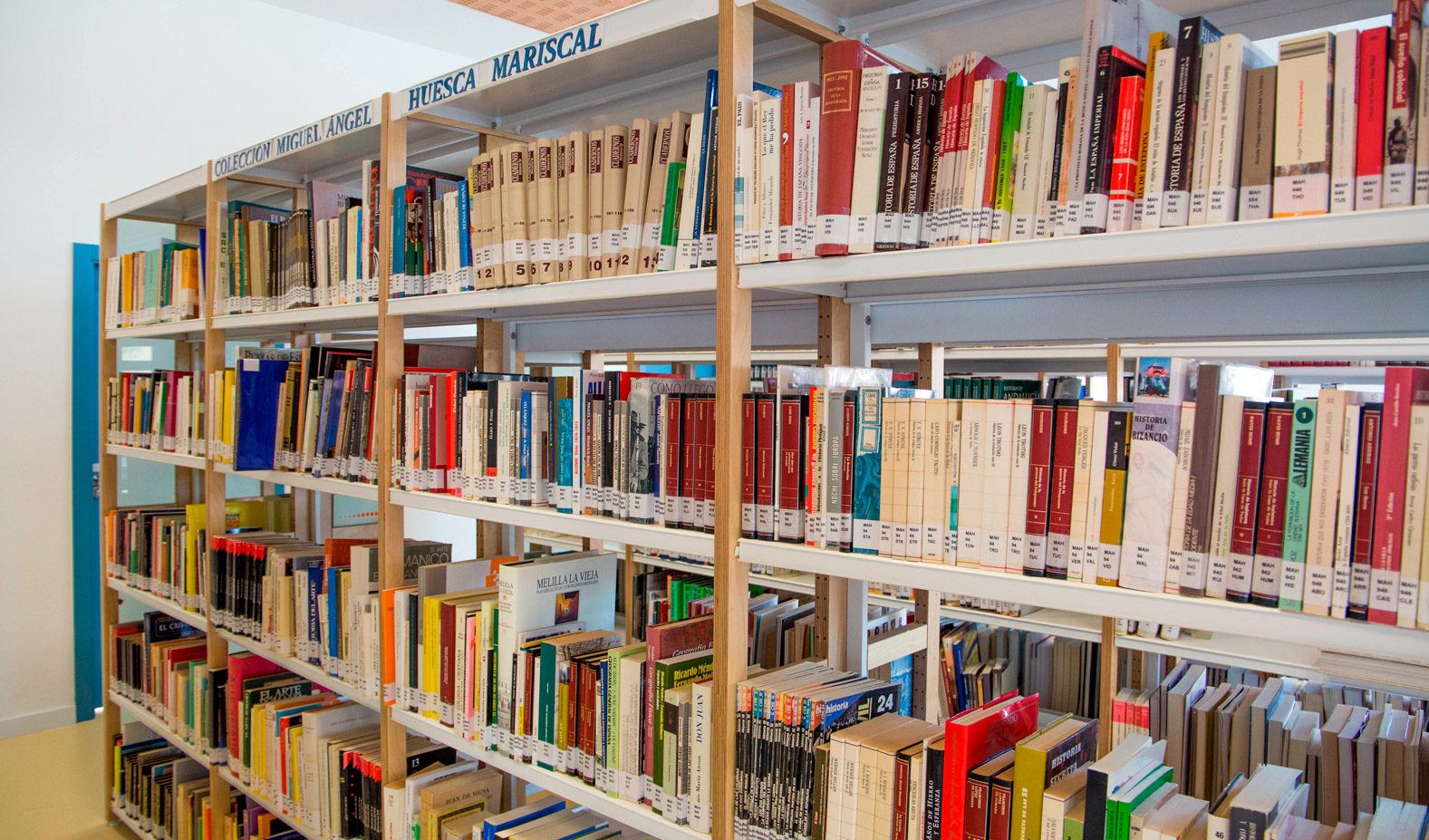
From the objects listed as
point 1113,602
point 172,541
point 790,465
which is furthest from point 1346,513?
point 172,541

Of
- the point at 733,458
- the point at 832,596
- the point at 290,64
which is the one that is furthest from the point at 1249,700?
the point at 290,64

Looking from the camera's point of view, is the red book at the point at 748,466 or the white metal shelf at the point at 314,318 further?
the white metal shelf at the point at 314,318

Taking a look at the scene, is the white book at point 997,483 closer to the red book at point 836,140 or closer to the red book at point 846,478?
the red book at point 846,478

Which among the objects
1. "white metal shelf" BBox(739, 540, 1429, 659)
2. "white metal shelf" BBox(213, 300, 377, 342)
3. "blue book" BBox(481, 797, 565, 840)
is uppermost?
"white metal shelf" BBox(213, 300, 377, 342)

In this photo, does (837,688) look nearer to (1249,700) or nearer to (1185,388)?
(1185,388)

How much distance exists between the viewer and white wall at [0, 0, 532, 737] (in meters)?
4.16

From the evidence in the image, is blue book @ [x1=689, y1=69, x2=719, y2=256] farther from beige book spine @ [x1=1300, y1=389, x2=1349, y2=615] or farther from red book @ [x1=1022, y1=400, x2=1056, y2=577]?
beige book spine @ [x1=1300, y1=389, x2=1349, y2=615]

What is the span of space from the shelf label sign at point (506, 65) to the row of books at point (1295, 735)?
6.57 ft

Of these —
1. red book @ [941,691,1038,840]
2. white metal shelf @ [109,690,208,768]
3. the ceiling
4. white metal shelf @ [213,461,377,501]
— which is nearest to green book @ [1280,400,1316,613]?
red book @ [941,691,1038,840]

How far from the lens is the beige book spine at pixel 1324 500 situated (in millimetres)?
947

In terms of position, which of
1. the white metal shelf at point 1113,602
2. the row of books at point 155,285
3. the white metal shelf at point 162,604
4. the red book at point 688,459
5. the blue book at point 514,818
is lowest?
the blue book at point 514,818

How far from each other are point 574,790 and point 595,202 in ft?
3.91

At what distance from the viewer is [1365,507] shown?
3.05 feet

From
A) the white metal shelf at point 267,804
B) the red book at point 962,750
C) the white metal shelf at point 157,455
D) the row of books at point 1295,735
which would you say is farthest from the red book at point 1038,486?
the white metal shelf at point 157,455
